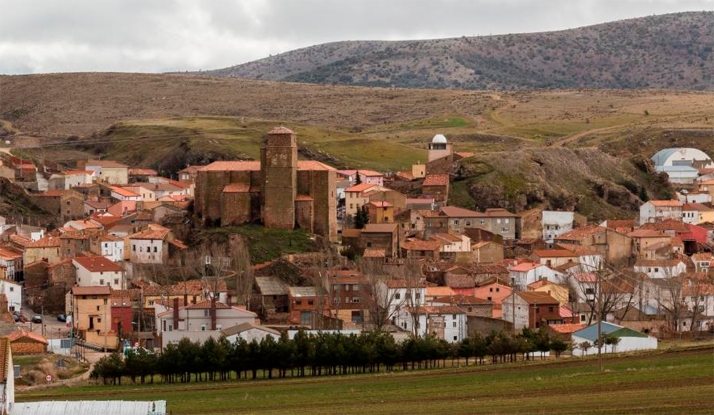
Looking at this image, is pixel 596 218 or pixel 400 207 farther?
pixel 596 218

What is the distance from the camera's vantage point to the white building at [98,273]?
7375 cm

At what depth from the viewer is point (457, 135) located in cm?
14738

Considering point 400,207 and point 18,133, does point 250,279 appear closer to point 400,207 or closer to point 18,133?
point 400,207

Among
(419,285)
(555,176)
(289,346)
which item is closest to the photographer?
(289,346)

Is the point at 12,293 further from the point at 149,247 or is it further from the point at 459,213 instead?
the point at 459,213

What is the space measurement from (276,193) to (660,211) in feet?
103

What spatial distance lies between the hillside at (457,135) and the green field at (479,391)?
49.4 m

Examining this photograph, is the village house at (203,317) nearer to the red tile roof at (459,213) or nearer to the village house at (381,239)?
the village house at (381,239)

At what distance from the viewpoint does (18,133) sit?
16275 cm

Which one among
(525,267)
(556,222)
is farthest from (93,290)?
(556,222)

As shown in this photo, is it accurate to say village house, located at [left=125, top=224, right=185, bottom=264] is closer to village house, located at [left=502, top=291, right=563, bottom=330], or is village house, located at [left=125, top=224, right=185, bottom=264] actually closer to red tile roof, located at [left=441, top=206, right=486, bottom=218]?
red tile roof, located at [left=441, top=206, right=486, bottom=218]

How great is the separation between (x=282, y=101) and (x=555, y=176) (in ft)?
303

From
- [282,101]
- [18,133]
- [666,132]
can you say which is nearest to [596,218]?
[666,132]

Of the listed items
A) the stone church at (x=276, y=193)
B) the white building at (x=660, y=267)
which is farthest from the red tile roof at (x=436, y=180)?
the white building at (x=660, y=267)
